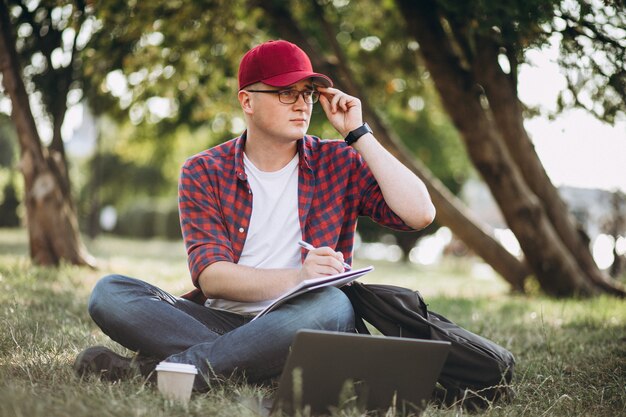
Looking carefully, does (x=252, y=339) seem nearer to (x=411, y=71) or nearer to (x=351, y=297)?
(x=351, y=297)

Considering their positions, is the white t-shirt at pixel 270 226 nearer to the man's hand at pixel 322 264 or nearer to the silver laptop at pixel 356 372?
the man's hand at pixel 322 264

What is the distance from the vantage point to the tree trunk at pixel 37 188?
7.14 metres

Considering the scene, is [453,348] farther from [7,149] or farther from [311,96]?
[7,149]

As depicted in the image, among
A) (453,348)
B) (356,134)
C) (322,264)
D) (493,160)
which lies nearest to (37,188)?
(493,160)

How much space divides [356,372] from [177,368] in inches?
25.2

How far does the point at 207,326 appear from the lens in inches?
120

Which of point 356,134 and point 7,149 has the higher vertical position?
point 7,149

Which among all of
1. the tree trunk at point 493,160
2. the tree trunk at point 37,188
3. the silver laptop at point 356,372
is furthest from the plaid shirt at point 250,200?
the tree trunk at point 37,188

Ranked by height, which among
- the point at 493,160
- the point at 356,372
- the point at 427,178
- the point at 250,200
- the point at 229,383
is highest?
the point at 250,200

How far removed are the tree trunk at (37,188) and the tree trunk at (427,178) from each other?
264cm

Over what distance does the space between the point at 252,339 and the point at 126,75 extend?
674 centimetres

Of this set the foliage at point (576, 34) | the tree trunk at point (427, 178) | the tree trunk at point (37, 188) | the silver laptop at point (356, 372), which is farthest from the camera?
the tree trunk at point (427, 178)

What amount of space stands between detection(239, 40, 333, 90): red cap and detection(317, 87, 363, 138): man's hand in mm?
68

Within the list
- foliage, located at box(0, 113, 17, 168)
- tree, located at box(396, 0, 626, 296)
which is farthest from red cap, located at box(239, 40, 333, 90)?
foliage, located at box(0, 113, 17, 168)
